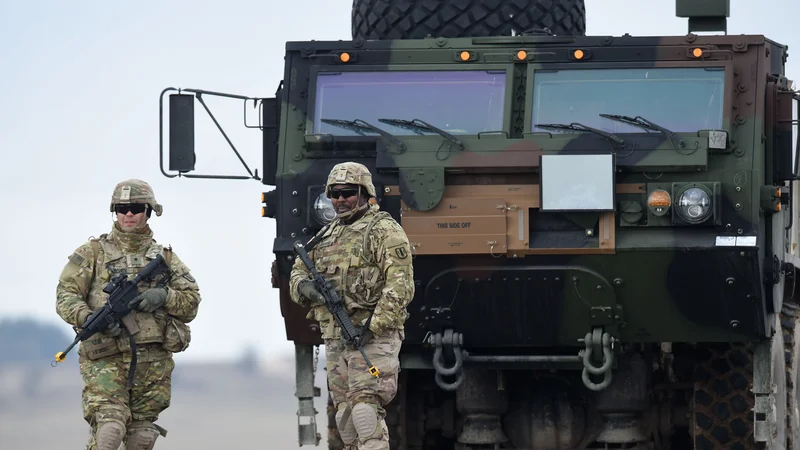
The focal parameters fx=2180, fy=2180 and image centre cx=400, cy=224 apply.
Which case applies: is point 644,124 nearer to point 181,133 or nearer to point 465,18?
point 465,18

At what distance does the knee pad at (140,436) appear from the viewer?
1106cm

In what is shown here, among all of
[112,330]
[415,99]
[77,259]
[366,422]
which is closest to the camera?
[366,422]

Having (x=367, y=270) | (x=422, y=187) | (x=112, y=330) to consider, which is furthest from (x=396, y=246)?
(x=112, y=330)

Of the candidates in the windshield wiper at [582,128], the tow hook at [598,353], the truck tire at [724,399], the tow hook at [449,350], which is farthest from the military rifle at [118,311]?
the truck tire at [724,399]

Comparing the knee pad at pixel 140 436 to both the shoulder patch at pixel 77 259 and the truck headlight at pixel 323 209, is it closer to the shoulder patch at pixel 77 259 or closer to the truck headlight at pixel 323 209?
the shoulder patch at pixel 77 259

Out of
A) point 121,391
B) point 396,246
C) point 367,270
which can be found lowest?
point 121,391

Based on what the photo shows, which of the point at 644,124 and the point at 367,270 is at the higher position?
the point at 644,124

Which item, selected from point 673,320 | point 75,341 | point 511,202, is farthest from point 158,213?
point 673,320

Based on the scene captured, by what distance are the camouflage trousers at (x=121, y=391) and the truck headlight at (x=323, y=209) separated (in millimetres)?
1153

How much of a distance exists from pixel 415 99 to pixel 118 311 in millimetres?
2215

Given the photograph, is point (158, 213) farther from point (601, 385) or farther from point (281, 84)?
point (601, 385)

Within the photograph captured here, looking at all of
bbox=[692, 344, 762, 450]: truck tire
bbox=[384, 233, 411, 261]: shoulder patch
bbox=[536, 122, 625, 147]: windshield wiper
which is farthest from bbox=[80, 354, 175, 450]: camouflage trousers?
bbox=[692, 344, 762, 450]: truck tire

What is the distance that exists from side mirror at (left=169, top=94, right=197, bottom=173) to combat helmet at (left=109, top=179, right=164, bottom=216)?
0.92 m

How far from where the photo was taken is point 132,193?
36.4 ft
